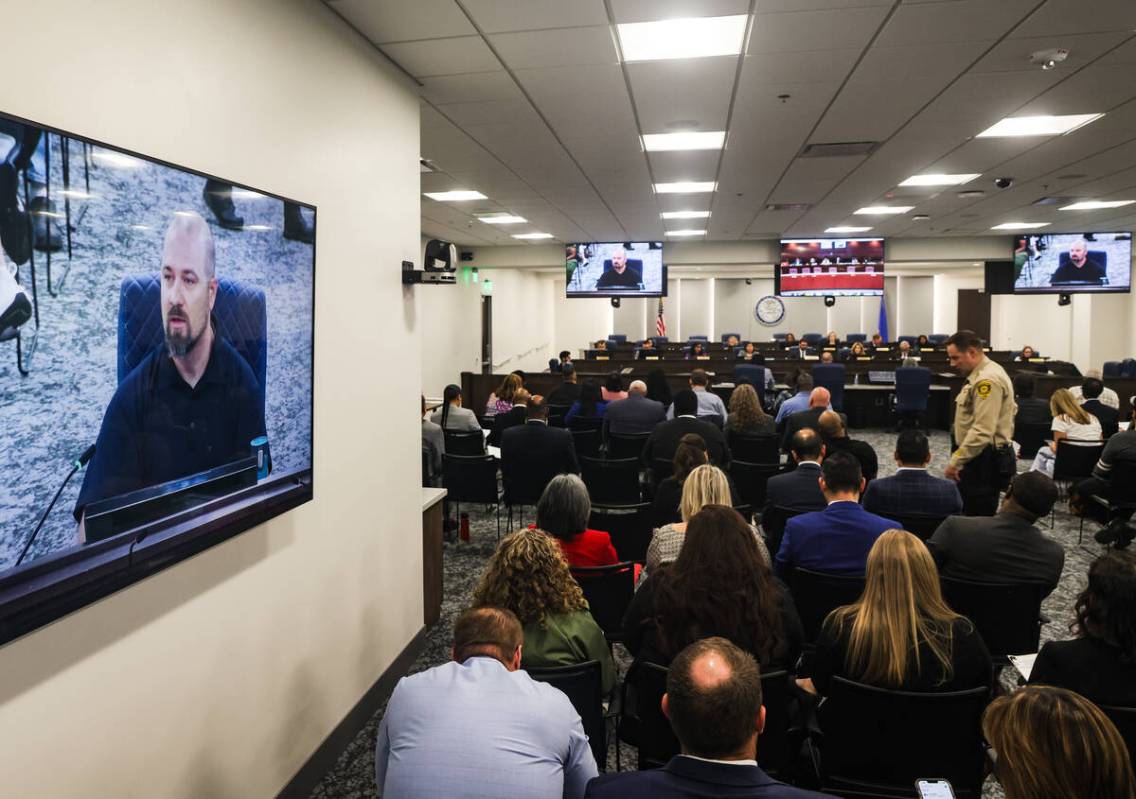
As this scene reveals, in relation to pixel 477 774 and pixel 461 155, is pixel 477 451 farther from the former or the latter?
pixel 477 774

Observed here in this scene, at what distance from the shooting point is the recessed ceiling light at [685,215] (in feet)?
31.4

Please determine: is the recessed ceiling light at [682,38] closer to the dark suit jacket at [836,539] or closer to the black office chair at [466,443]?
the dark suit jacket at [836,539]

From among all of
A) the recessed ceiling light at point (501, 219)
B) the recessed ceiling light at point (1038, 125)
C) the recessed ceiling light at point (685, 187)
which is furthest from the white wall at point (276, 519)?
the recessed ceiling light at point (501, 219)

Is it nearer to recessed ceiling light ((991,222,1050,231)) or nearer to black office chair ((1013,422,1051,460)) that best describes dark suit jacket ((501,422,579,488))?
black office chair ((1013,422,1051,460))

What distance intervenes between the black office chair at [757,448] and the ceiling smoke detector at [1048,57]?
3.34 metres

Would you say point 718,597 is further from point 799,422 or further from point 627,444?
point 627,444

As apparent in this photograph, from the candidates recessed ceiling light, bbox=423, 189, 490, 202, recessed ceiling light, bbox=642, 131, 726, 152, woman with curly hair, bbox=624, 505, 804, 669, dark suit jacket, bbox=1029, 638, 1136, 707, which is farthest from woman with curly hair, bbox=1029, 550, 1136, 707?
recessed ceiling light, bbox=423, 189, 490, 202

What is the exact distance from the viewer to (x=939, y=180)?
297 inches

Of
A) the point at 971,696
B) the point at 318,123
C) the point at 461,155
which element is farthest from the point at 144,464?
the point at 461,155

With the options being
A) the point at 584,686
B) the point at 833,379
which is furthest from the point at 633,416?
the point at 833,379

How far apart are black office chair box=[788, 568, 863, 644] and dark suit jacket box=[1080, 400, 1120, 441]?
245 inches

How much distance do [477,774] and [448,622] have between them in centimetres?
317

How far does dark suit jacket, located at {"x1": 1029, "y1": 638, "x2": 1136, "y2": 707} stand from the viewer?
6.45ft

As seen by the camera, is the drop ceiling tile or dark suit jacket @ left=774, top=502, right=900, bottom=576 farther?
the drop ceiling tile
